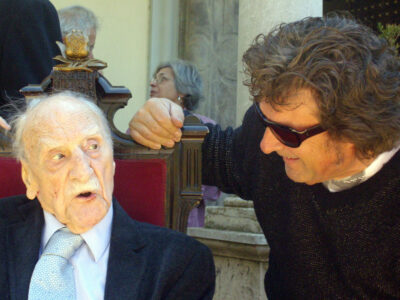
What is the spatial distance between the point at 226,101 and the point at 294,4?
5.41ft

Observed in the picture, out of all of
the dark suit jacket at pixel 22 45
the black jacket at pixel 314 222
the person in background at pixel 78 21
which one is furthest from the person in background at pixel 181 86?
the black jacket at pixel 314 222

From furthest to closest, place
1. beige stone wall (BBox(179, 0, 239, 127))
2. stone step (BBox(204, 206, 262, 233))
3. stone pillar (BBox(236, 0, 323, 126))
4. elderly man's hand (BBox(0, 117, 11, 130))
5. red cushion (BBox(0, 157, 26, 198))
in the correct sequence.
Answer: beige stone wall (BBox(179, 0, 239, 127)) → stone pillar (BBox(236, 0, 323, 126)) → stone step (BBox(204, 206, 262, 233)) → red cushion (BBox(0, 157, 26, 198)) → elderly man's hand (BBox(0, 117, 11, 130))

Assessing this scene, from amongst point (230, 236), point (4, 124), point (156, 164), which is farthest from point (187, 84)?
point (4, 124)

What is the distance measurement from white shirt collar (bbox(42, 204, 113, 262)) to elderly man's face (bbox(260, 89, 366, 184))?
2.07ft

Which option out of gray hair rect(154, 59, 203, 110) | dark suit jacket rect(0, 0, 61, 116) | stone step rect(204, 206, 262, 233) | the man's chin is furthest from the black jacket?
gray hair rect(154, 59, 203, 110)

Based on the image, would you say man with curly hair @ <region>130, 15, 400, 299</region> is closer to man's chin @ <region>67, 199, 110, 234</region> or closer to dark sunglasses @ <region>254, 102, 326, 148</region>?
dark sunglasses @ <region>254, 102, 326, 148</region>

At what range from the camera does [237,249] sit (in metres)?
3.51

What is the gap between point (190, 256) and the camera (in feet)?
6.45

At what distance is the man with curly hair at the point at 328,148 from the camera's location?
185cm

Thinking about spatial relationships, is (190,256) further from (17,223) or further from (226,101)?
(226,101)

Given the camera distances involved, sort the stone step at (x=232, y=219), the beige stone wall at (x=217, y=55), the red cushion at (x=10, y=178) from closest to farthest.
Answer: the red cushion at (x=10, y=178) < the stone step at (x=232, y=219) < the beige stone wall at (x=217, y=55)

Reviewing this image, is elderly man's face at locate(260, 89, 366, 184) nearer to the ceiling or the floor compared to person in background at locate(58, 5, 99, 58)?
nearer to the floor

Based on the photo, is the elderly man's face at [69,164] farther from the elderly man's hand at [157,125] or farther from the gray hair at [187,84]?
the gray hair at [187,84]

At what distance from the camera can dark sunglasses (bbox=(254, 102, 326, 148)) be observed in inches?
74.6
